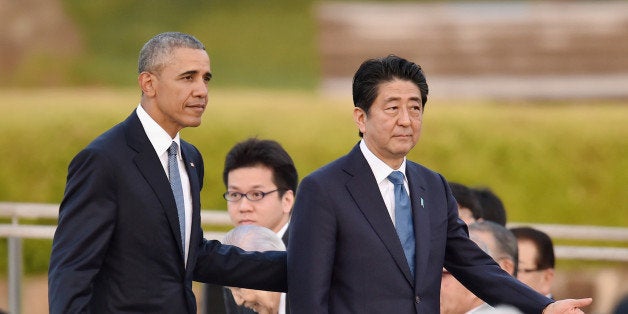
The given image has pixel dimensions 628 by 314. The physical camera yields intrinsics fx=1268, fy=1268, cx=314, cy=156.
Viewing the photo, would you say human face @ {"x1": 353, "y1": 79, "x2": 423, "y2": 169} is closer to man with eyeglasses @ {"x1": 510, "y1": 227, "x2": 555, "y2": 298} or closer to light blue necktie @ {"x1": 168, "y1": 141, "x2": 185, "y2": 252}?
light blue necktie @ {"x1": 168, "y1": 141, "x2": 185, "y2": 252}

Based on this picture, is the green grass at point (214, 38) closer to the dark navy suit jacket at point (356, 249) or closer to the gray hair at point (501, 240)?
the gray hair at point (501, 240)

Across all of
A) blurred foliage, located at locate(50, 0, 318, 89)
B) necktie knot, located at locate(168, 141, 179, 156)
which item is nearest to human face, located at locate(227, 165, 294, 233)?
necktie knot, located at locate(168, 141, 179, 156)

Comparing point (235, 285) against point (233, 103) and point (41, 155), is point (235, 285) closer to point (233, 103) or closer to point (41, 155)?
point (41, 155)

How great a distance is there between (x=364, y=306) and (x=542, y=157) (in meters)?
6.30

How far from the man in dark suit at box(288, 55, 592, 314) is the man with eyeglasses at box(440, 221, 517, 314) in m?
0.64

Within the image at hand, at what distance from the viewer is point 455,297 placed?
4.95m

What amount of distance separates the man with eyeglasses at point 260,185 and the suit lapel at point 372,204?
1.58 metres

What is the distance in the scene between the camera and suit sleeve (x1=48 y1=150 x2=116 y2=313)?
3963mm

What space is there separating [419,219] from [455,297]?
838mm

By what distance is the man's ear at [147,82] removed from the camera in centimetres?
421

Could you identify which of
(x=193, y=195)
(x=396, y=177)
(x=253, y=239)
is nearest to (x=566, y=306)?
(x=396, y=177)

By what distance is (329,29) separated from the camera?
49.0 feet

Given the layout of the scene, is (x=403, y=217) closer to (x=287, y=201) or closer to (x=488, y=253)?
(x=488, y=253)

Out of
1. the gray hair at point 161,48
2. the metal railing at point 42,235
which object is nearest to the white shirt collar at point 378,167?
the gray hair at point 161,48
